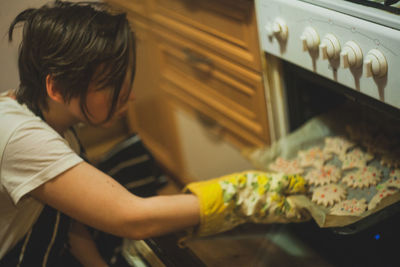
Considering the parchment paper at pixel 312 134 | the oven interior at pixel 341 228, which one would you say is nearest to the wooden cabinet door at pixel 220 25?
the oven interior at pixel 341 228

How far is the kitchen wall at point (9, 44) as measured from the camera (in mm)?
801

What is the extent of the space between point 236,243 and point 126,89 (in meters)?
0.41

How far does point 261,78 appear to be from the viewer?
1141 millimetres

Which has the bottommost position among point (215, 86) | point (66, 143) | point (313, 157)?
point (313, 157)

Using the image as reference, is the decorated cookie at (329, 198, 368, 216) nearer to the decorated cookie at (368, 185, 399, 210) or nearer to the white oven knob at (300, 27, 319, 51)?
the decorated cookie at (368, 185, 399, 210)

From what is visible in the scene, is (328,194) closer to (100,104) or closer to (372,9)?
(372,9)

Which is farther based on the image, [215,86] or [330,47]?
[215,86]

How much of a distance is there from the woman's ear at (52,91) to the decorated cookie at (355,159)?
660mm

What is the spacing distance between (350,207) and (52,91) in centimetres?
65

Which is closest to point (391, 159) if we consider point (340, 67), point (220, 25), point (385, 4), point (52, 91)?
point (340, 67)

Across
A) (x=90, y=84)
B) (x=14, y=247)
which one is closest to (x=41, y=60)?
(x=90, y=84)

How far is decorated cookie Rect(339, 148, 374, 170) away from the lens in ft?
3.43

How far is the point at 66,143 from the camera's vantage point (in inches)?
34.8

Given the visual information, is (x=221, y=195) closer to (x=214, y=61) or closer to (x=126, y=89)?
(x=126, y=89)
